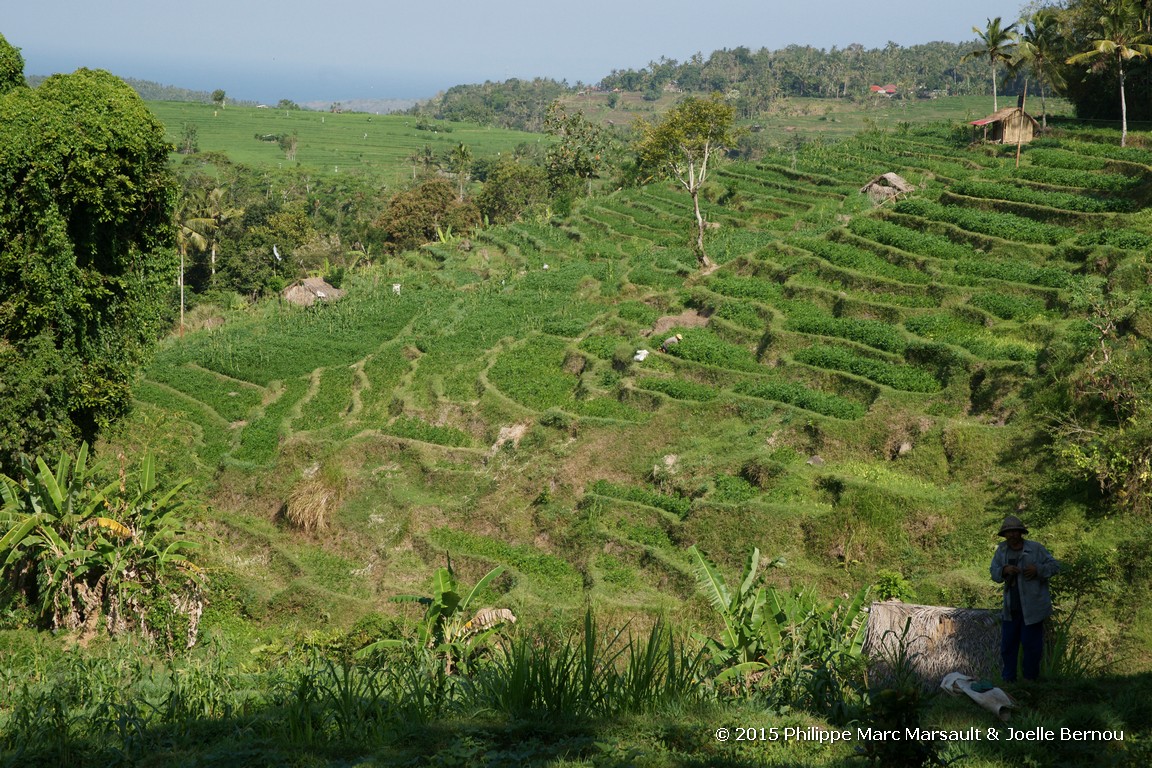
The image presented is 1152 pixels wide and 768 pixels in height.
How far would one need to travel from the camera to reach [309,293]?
41.8 meters

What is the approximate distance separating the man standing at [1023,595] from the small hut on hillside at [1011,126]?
31.0m

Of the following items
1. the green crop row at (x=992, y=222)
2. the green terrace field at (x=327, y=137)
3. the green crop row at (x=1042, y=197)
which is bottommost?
the green crop row at (x=992, y=222)

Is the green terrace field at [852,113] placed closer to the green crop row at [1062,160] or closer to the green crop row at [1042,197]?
the green crop row at [1062,160]

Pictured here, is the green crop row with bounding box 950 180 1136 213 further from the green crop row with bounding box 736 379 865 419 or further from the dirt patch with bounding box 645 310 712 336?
the green crop row with bounding box 736 379 865 419

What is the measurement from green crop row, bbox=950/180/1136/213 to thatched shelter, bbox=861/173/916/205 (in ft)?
12.5

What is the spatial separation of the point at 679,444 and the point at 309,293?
1014 inches

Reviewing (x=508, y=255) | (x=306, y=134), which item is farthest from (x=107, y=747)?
(x=306, y=134)

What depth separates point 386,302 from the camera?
121 feet

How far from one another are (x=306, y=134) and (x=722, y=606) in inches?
4583

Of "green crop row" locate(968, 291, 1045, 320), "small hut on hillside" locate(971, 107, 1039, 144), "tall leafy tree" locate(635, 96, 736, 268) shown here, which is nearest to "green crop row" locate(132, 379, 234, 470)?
"tall leafy tree" locate(635, 96, 736, 268)

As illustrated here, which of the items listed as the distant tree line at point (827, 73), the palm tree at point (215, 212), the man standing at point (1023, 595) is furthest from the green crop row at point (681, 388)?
the distant tree line at point (827, 73)

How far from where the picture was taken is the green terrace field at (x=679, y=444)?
10.7 metres

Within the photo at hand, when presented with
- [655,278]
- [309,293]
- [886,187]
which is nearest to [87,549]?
[655,278]

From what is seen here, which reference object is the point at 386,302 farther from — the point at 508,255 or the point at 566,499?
the point at 566,499
